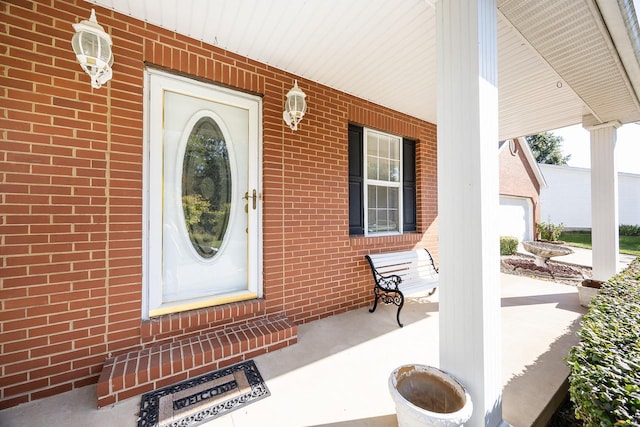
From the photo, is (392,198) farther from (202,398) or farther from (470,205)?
(202,398)

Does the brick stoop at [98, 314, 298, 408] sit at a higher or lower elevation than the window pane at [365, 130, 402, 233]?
lower

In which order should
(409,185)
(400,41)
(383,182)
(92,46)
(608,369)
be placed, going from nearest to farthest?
(608,369)
(92,46)
(400,41)
(383,182)
(409,185)

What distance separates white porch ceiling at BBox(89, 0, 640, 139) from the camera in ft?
6.86

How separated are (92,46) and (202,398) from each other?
272cm

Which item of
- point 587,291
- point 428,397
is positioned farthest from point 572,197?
point 428,397

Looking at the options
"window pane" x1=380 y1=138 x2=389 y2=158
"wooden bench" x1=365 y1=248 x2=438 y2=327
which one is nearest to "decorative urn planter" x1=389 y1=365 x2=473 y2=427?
"wooden bench" x1=365 y1=248 x2=438 y2=327

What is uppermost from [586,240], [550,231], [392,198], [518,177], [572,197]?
[518,177]

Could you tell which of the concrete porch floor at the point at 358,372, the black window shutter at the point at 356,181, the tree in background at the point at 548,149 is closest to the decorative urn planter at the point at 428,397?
the concrete porch floor at the point at 358,372

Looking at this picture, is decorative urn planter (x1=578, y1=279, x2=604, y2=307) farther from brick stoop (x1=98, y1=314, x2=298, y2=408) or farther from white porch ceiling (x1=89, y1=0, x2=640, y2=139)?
brick stoop (x1=98, y1=314, x2=298, y2=408)

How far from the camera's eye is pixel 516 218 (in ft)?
36.3

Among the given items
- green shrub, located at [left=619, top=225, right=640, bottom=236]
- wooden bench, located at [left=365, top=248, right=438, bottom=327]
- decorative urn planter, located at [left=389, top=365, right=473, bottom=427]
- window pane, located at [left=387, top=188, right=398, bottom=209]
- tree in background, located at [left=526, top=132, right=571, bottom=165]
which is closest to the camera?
decorative urn planter, located at [left=389, top=365, right=473, bottom=427]

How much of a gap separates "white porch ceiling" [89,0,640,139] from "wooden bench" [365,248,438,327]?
244 centimetres

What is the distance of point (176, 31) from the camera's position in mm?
2422

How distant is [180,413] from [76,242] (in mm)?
1540
